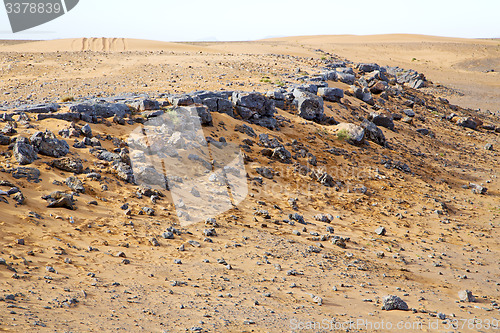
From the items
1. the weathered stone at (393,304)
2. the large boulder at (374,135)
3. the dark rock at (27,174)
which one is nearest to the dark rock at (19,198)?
the dark rock at (27,174)

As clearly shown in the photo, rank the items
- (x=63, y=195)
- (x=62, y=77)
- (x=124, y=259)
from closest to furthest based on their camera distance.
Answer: (x=124, y=259), (x=63, y=195), (x=62, y=77)

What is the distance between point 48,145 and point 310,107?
32.5 feet

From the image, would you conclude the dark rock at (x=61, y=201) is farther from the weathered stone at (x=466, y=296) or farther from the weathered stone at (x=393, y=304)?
the weathered stone at (x=466, y=296)

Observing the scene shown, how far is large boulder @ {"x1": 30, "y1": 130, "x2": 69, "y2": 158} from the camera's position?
9438 mm

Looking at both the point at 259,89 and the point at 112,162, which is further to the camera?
the point at 259,89

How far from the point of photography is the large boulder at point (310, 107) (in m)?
16.2

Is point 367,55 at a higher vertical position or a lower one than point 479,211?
higher

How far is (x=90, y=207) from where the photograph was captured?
8430 mm

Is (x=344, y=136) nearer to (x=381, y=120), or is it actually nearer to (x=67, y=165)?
(x=381, y=120)

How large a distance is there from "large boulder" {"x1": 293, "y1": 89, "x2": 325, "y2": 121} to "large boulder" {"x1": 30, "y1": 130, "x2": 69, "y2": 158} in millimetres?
9299

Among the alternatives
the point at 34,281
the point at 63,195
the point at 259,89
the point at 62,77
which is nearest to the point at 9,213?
the point at 63,195

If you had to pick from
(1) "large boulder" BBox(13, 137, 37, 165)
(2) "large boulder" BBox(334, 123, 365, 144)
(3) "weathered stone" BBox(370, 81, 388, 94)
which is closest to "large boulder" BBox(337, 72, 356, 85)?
(3) "weathered stone" BBox(370, 81, 388, 94)

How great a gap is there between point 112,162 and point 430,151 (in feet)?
46.1

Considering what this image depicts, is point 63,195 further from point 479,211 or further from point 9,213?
point 479,211
